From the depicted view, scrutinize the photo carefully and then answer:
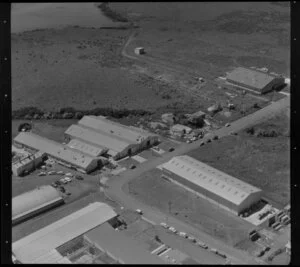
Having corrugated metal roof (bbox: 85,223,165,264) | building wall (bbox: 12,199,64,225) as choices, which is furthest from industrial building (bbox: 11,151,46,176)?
corrugated metal roof (bbox: 85,223,165,264)

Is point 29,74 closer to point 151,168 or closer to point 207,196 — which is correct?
point 151,168

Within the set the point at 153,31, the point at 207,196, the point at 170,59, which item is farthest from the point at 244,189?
the point at 153,31

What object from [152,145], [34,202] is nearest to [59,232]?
[34,202]

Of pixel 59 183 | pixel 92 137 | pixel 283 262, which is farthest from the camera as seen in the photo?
pixel 92 137

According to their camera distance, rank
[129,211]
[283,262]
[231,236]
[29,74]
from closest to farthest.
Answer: [283,262] → [231,236] → [129,211] → [29,74]

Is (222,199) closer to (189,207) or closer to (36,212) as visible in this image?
(189,207)

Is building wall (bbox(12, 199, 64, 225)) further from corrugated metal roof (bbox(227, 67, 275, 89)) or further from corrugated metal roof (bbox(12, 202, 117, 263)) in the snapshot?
corrugated metal roof (bbox(227, 67, 275, 89))
